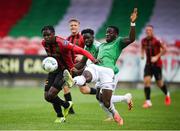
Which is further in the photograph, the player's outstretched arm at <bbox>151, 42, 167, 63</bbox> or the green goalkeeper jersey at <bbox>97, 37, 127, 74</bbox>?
the player's outstretched arm at <bbox>151, 42, 167, 63</bbox>

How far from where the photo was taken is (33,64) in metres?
28.3

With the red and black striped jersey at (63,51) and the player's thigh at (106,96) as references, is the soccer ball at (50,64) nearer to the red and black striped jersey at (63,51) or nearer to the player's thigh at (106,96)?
the red and black striped jersey at (63,51)

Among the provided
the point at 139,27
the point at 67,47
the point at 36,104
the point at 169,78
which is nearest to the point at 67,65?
the point at 67,47

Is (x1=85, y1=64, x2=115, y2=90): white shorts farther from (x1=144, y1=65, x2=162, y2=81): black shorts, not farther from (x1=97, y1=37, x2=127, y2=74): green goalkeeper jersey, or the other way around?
(x1=144, y1=65, x2=162, y2=81): black shorts

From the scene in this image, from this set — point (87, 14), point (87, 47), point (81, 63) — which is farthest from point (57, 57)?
point (87, 14)

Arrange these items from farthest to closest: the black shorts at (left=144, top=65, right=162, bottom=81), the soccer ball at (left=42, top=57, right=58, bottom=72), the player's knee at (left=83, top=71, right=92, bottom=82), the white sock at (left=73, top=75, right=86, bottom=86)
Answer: the black shorts at (left=144, top=65, right=162, bottom=81) < the soccer ball at (left=42, top=57, right=58, bottom=72) < the player's knee at (left=83, top=71, right=92, bottom=82) < the white sock at (left=73, top=75, right=86, bottom=86)

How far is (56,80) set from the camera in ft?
46.5

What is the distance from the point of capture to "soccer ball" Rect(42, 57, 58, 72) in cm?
1370

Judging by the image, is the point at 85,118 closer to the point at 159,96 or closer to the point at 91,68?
the point at 91,68

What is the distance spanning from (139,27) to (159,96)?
1087cm

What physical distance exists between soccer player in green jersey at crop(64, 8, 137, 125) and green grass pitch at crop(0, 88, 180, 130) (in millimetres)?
535

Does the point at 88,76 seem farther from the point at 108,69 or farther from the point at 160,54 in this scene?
the point at 160,54

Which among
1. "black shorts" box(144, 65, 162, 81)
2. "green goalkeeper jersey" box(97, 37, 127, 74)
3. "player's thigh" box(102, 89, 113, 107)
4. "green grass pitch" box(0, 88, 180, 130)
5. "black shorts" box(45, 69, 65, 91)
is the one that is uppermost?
"green goalkeeper jersey" box(97, 37, 127, 74)

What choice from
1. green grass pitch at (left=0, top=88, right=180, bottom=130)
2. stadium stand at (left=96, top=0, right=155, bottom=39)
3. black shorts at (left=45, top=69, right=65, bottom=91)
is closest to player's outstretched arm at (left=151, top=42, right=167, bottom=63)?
green grass pitch at (left=0, top=88, right=180, bottom=130)
